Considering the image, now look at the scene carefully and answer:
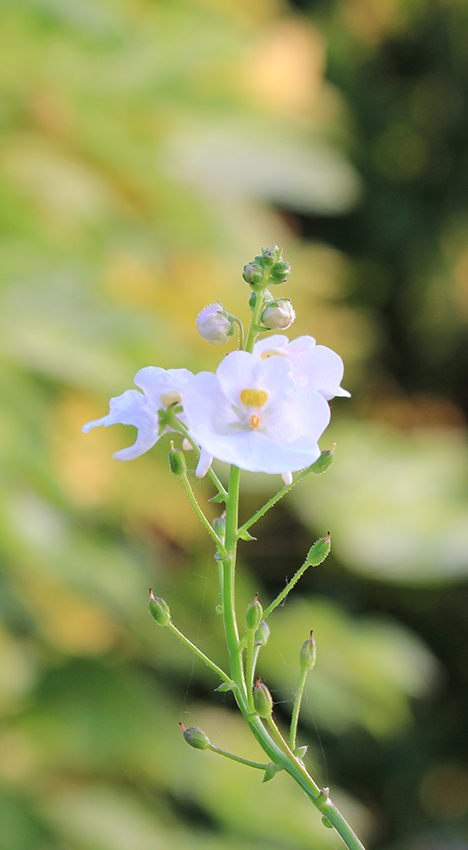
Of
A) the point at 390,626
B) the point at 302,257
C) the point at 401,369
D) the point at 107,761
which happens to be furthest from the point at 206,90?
the point at 107,761

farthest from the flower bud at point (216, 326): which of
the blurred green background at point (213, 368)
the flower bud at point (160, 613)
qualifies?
the blurred green background at point (213, 368)

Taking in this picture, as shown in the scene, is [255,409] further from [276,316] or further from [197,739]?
[197,739]

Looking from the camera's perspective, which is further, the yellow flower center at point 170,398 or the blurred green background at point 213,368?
the blurred green background at point 213,368

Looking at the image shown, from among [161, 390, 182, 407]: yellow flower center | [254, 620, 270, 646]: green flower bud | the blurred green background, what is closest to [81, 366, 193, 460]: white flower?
[161, 390, 182, 407]: yellow flower center

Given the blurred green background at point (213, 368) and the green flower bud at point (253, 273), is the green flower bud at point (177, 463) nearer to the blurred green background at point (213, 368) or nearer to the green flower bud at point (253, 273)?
the green flower bud at point (253, 273)

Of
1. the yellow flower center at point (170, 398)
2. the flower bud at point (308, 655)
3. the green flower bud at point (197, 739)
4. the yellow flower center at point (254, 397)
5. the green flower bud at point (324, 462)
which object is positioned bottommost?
the green flower bud at point (197, 739)

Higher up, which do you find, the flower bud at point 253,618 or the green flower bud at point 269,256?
the green flower bud at point 269,256

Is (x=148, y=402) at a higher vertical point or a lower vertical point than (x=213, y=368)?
lower

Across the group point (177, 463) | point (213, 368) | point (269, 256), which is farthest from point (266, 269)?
point (213, 368)
